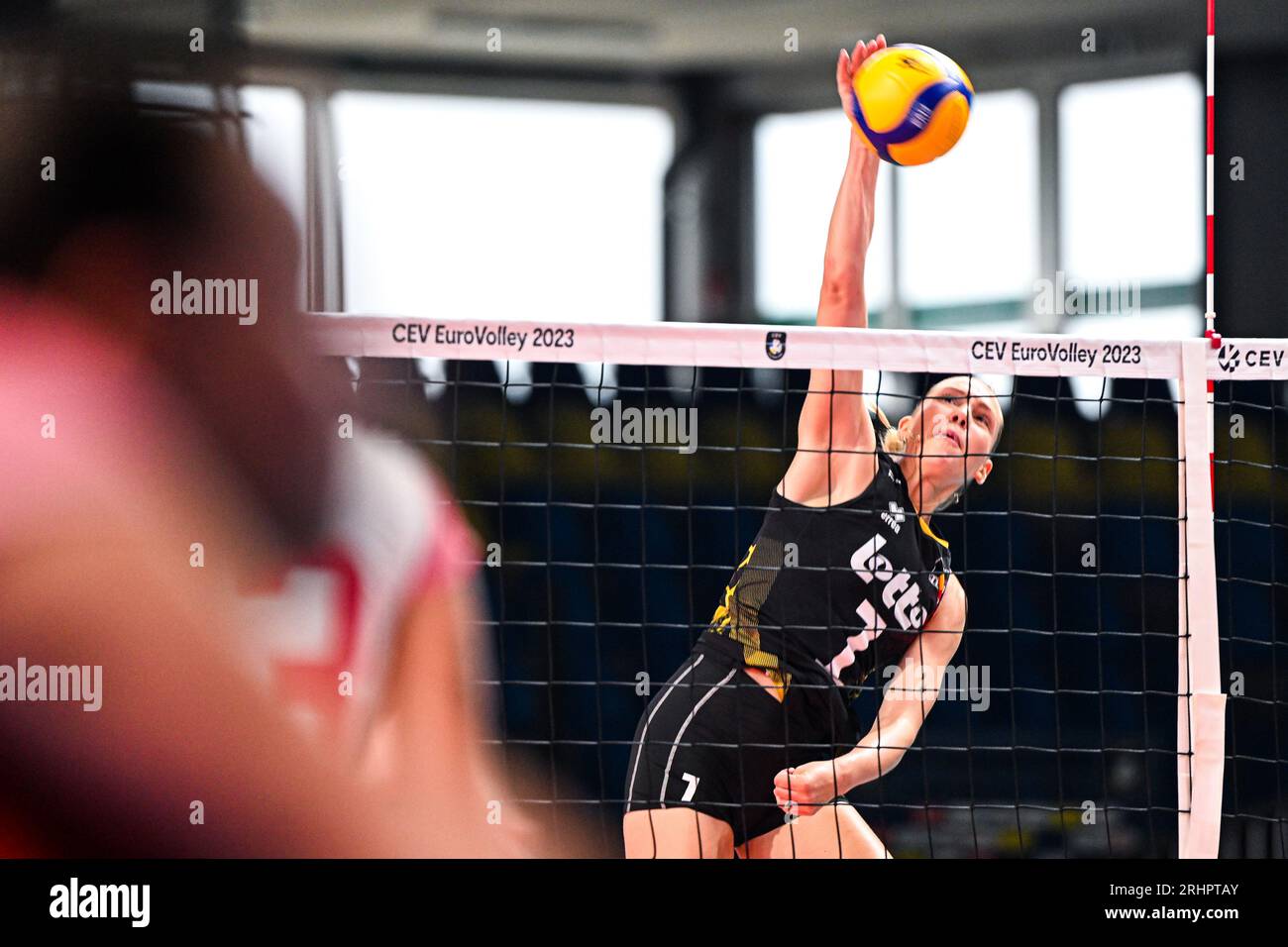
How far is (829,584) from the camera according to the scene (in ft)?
A: 12.3

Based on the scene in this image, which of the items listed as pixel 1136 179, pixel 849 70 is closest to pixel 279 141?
pixel 849 70

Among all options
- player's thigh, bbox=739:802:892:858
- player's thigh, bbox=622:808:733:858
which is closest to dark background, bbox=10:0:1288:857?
player's thigh, bbox=739:802:892:858

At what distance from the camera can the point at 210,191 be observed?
19.3 feet

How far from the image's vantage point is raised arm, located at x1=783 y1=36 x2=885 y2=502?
12.1 feet

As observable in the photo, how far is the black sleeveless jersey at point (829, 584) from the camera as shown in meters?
3.70

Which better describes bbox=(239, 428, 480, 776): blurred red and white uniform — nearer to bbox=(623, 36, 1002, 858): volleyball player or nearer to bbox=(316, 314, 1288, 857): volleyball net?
bbox=(316, 314, 1288, 857): volleyball net

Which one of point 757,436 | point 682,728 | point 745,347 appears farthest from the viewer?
point 757,436

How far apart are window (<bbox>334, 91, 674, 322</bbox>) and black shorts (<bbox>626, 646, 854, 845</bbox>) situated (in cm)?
250

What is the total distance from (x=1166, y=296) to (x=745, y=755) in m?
3.44

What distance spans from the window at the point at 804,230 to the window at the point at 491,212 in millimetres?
485

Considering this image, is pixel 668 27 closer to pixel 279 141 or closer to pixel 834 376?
pixel 279 141

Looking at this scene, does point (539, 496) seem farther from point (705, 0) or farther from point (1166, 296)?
point (1166, 296)

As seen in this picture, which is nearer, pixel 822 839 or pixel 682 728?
pixel 682 728

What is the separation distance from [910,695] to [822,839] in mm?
488
